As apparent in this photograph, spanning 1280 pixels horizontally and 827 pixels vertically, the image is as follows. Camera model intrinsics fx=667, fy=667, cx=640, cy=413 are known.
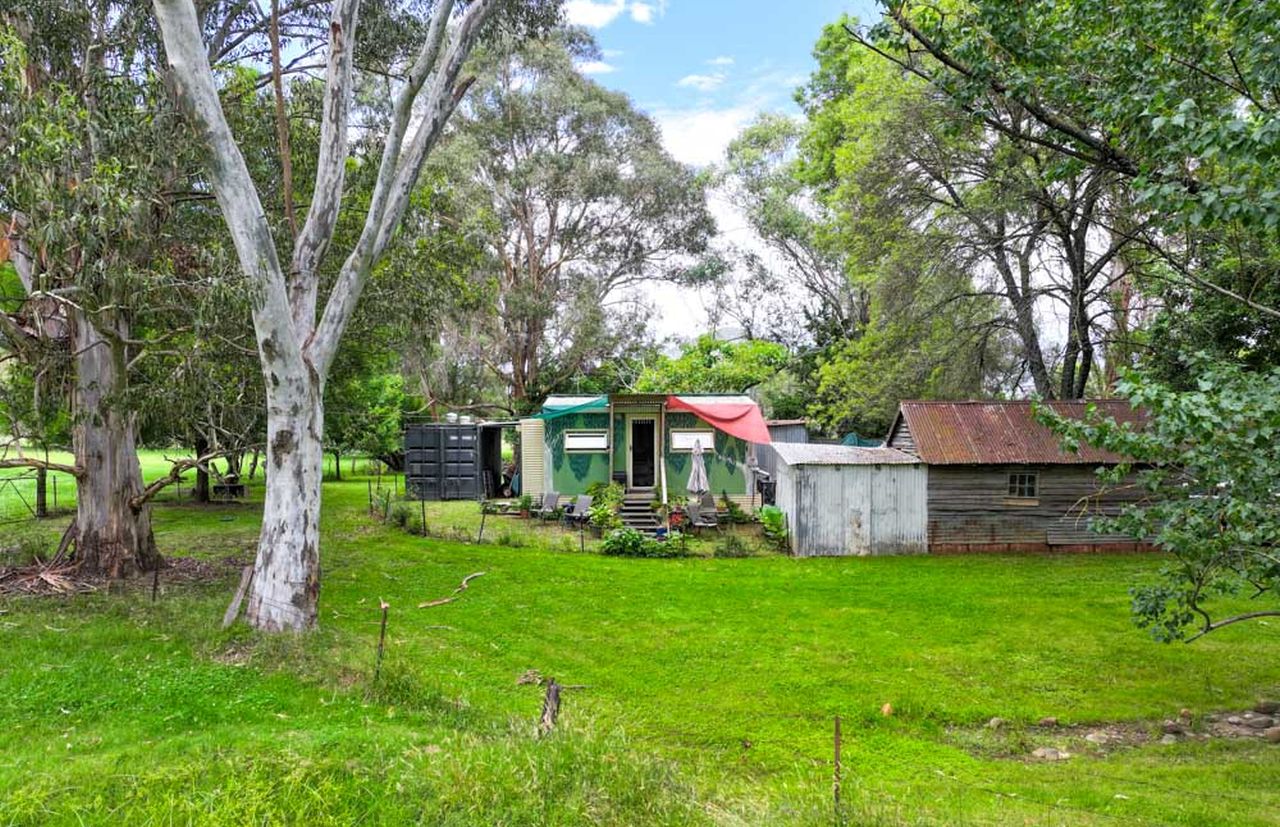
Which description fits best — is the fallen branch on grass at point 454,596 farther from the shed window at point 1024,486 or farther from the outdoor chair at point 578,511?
the shed window at point 1024,486

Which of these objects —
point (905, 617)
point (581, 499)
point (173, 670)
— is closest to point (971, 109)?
point (905, 617)

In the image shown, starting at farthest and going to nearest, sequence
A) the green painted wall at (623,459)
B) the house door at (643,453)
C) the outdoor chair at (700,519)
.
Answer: the house door at (643,453)
the green painted wall at (623,459)
the outdoor chair at (700,519)

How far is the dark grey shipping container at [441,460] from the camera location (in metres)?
21.0

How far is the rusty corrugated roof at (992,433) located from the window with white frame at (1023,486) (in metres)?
0.45

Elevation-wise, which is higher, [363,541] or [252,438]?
[252,438]

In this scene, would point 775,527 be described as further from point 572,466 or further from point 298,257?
point 298,257

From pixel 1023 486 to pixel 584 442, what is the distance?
1061 cm

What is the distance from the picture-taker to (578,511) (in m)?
16.4

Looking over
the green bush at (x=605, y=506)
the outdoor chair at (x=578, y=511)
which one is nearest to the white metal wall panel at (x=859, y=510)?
the green bush at (x=605, y=506)

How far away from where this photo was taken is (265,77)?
37.7ft

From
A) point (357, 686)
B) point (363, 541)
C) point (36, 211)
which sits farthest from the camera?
point (363, 541)

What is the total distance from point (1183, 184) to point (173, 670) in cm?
944

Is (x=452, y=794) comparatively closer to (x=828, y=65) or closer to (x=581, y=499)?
(x=581, y=499)

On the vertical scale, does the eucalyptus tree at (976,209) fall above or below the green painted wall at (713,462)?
above
